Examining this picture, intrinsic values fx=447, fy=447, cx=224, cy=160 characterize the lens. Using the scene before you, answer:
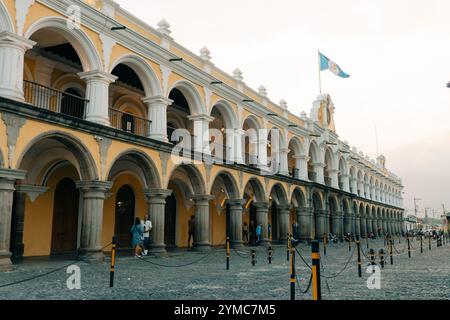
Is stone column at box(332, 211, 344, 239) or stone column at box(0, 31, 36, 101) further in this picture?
stone column at box(332, 211, 344, 239)

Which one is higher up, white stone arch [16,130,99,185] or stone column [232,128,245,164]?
stone column [232,128,245,164]

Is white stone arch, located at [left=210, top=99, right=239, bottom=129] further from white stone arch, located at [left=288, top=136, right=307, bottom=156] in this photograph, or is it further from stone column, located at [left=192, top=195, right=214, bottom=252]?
white stone arch, located at [left=288, top=136, right=307, bottom=156]

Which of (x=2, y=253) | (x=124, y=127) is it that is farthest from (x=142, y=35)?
(x=2, y=253)

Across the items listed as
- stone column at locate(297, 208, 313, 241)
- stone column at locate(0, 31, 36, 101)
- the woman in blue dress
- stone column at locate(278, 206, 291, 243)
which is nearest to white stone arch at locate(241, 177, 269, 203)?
stone column at locate(278, 206, 291, 243)

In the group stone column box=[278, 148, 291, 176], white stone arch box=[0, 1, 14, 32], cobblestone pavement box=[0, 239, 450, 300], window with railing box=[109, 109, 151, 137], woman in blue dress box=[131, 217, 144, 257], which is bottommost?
cobblestone pavement box=[0, 239, 450, 300]

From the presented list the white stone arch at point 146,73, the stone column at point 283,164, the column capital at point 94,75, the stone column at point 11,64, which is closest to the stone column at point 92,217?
the column capital at point 94,75

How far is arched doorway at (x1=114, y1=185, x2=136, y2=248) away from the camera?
21969 millimetres

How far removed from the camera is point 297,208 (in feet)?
107

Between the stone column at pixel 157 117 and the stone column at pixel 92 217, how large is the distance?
3955mm

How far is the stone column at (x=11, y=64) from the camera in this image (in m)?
12.8

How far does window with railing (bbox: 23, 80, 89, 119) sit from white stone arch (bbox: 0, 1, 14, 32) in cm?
264

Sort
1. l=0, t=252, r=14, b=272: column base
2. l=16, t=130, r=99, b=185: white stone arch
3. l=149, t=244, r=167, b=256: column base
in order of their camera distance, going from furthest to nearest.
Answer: l=149, t=244, r=167, b=256: column base
l=16, t=130, r=99, b=185: white stone arch
l=0, t=252, r=14, b=272: column base

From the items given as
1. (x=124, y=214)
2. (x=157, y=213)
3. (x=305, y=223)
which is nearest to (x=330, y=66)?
(x=305, y=223)

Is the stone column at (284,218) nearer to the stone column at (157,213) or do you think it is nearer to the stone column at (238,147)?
the stone column at (238,147)
